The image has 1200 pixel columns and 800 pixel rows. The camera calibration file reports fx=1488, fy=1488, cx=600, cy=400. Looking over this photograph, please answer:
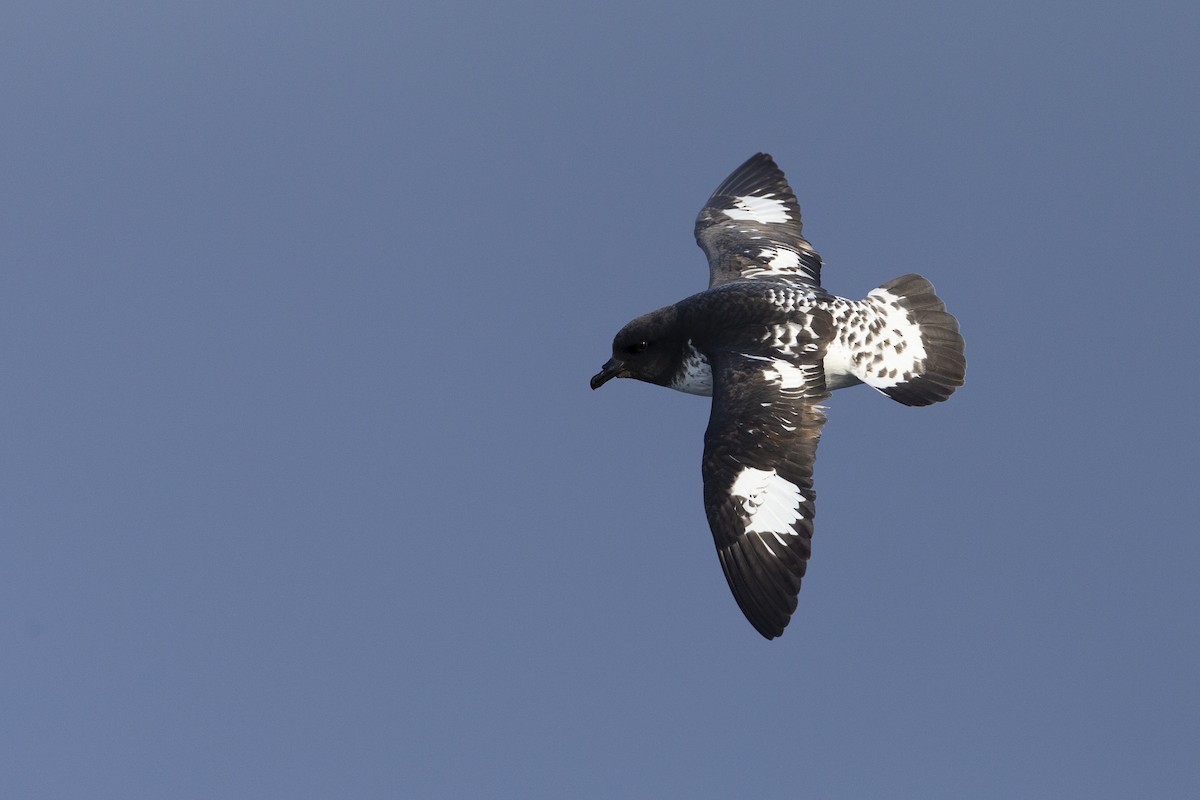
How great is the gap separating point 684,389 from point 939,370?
245 centimetres

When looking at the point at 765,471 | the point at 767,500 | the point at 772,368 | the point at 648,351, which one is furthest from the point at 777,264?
the point at 767,500

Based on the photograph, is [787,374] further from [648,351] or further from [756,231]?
[756,231]

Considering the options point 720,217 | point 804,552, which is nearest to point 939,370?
point 804,552

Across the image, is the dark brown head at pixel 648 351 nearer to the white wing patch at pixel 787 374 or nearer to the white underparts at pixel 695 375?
the white underparts at pixel 695 375

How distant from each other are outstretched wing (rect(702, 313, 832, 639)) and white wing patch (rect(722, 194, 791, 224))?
11.9 ft

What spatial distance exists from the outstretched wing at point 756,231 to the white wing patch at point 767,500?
3.42 meters

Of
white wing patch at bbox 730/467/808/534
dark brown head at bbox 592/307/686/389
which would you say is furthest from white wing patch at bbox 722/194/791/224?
white wing patch at bbox 730/467/808/534

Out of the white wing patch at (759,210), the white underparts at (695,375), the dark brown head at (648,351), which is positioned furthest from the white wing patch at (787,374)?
the white wing patch at (759,210)

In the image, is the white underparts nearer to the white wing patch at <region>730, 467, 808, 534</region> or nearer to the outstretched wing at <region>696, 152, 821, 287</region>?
the outstretched wing at <region>696, 152, 821, 287</region>

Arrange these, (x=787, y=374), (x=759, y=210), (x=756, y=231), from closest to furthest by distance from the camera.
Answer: (x=787, y=374), (x=756, y=231), (x=759, y=210)

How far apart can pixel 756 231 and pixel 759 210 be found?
1.97ft

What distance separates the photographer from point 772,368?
1312 cm

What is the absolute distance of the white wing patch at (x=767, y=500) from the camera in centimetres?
1211

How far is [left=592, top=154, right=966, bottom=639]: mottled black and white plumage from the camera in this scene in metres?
12.1
